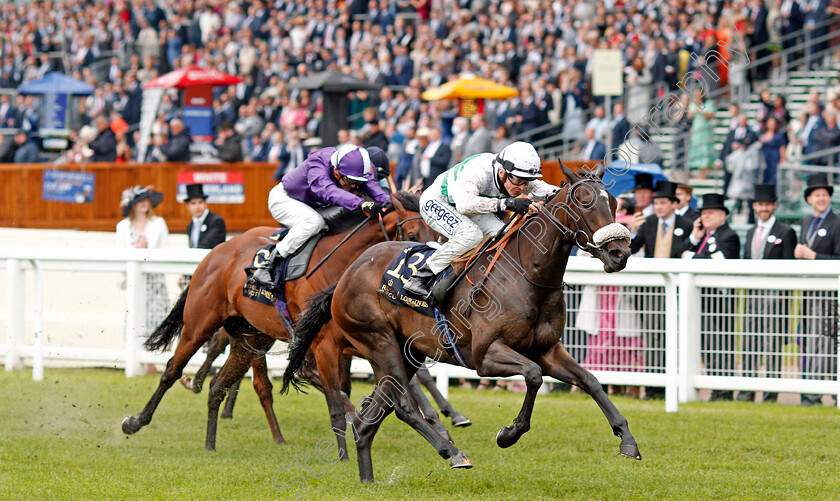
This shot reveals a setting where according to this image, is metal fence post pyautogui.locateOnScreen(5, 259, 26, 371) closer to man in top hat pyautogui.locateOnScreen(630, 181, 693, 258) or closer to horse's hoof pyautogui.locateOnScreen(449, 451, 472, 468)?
man in top hat pyautogui.locateOnScreen(630, 181, 693, 258)

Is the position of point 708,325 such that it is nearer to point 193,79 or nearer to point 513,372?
point 513,372

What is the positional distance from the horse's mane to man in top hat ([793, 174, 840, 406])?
10.4ft

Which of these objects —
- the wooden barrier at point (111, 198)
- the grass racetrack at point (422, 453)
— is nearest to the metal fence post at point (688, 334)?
the grass racetrack at point (422, 453)

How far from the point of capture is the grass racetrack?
624 cm

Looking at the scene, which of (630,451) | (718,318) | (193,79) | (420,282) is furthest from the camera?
(193,79)

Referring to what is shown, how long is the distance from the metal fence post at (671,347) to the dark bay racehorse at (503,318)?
9.45ft

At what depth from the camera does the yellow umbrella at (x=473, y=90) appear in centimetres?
1664

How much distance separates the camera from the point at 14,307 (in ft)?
36.4

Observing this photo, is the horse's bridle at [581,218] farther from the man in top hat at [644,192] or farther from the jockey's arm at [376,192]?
the man in top hat at [644,192]

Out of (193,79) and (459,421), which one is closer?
(459,421)

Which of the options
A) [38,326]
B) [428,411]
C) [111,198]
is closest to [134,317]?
[38,326]

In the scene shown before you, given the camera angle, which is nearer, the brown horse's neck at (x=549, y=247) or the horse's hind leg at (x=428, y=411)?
the brown horse's neck at (x=549, y=247)

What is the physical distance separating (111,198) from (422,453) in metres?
11.2

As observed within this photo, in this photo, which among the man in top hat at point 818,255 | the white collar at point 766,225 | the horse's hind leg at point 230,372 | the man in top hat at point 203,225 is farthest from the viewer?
the man in top hat at point 203,225
